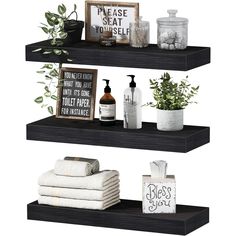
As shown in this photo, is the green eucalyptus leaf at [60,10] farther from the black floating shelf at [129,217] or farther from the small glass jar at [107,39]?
the black floating shelf at [129,217]

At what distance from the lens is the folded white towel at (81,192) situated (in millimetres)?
8820

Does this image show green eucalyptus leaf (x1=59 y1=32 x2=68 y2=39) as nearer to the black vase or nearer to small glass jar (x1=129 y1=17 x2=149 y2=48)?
the black vase

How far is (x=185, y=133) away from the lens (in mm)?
8688

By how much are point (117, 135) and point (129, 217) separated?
0.47 meters

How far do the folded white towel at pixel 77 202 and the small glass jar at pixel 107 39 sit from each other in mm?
908

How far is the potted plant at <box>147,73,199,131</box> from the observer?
8.72 meters

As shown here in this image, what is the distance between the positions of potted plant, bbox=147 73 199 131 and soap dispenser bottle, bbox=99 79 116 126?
26 centimetres

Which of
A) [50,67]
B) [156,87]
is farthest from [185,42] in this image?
[50,67]

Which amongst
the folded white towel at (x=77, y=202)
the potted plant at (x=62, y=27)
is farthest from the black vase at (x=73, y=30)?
the folded white towel at (x=77, y=202)

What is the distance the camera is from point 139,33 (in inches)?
344

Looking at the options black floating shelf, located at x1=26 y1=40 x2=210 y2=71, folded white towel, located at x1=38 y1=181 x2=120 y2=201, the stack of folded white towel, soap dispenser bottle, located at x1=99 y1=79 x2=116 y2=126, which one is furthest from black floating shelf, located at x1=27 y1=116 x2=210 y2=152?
black floating shelf, located at x1=26 y1=40 x2=210 y2=71

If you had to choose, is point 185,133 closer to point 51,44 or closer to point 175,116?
point 175,116

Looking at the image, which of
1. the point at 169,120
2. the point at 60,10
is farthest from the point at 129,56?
the point at 60,10

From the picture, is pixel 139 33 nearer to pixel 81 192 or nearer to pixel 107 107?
pixel 107 107
